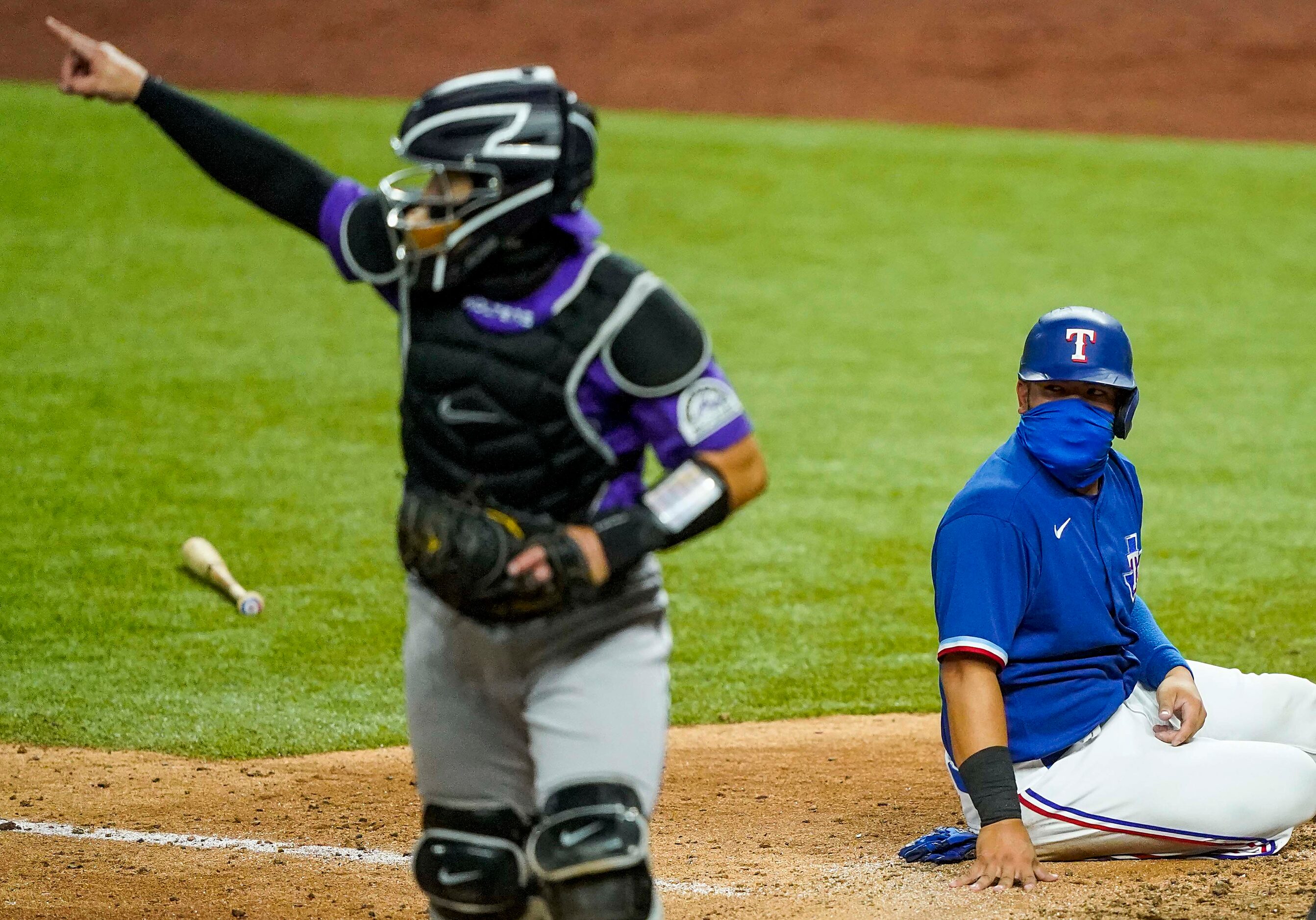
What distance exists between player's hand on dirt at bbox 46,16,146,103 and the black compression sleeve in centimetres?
3

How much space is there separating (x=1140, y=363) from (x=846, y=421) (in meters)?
2.56

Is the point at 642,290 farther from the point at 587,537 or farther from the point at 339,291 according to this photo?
the point at 339,291

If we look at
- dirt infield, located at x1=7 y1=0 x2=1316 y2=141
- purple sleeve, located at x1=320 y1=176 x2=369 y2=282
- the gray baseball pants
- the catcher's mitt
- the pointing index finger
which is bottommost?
the gray baseball pants

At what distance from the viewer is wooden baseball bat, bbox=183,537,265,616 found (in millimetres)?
6832

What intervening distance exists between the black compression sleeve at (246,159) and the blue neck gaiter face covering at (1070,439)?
71.2 inches

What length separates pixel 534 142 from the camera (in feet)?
9.78

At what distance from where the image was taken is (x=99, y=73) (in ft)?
10.6

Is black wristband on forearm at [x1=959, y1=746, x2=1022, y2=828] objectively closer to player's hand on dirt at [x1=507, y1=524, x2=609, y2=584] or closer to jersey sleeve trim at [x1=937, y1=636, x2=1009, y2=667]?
jersey sleeve trim at [x1=937, y1=636, x2=1009, y2=667]

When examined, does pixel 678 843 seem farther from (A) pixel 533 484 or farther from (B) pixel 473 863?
(A) pixel 533 484

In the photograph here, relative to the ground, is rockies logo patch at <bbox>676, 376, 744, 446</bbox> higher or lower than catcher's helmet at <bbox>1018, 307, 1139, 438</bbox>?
lower

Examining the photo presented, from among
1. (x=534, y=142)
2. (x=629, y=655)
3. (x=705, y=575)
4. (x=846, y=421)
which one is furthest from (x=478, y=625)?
(x=846, y=421)

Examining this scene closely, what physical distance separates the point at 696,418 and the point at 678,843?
1816mm

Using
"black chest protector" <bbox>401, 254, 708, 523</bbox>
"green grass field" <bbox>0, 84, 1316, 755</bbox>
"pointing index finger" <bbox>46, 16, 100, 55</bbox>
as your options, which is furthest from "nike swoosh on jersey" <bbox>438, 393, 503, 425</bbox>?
"green grass field" <bbox>0, 84, 1316, 755</bbox>

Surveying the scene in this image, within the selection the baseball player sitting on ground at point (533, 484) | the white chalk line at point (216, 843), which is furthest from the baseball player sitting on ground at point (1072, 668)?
the baseball player sitting on ground at point (533, 484)
